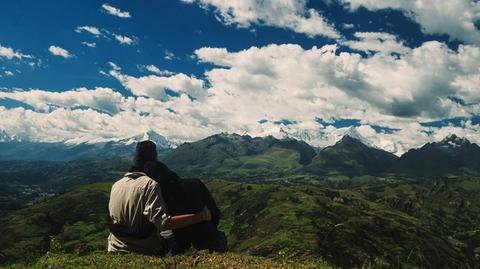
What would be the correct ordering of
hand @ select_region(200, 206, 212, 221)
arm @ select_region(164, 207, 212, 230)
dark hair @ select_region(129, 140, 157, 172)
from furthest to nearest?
hand @ select_region(200, 206, 212, 221) < dark hair @ select_region(129, 140, 157, 172) < arm @ select_region(164, 207, 212, 230)

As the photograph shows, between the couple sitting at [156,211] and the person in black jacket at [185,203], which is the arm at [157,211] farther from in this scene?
the person in black jacket at [185,203]

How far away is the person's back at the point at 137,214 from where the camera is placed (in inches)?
531

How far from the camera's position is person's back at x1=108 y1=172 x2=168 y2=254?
13.5m

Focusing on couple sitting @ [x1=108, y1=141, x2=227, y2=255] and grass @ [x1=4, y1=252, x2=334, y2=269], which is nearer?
grass @ [x1=4, y1=252, x2=334, y2=269]

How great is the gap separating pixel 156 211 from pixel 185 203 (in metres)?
1.61

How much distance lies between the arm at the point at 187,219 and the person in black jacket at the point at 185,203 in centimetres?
24

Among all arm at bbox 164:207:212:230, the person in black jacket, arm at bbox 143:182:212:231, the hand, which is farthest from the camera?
the hand

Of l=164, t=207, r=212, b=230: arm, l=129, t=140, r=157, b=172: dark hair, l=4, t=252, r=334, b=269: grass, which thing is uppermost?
l=129, t=140, r=157, b=172: dark hair

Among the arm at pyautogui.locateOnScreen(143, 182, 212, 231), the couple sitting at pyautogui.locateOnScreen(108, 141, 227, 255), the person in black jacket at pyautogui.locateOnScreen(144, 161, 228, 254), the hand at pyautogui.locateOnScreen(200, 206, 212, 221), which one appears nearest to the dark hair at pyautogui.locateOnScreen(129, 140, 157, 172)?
the couple sitting at pyautogui.locateOnScreen(108, 141, 227, 255)

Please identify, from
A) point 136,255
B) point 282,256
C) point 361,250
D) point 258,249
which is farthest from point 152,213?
point 361,250

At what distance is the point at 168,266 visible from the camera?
13.1 metres

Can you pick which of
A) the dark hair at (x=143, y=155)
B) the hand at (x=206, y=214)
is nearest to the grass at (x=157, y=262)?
the hand at (x=206, y=214)

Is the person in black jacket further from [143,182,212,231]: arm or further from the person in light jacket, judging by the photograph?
[143,182,212,231]: arm

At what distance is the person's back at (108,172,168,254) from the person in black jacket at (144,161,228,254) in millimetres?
563
